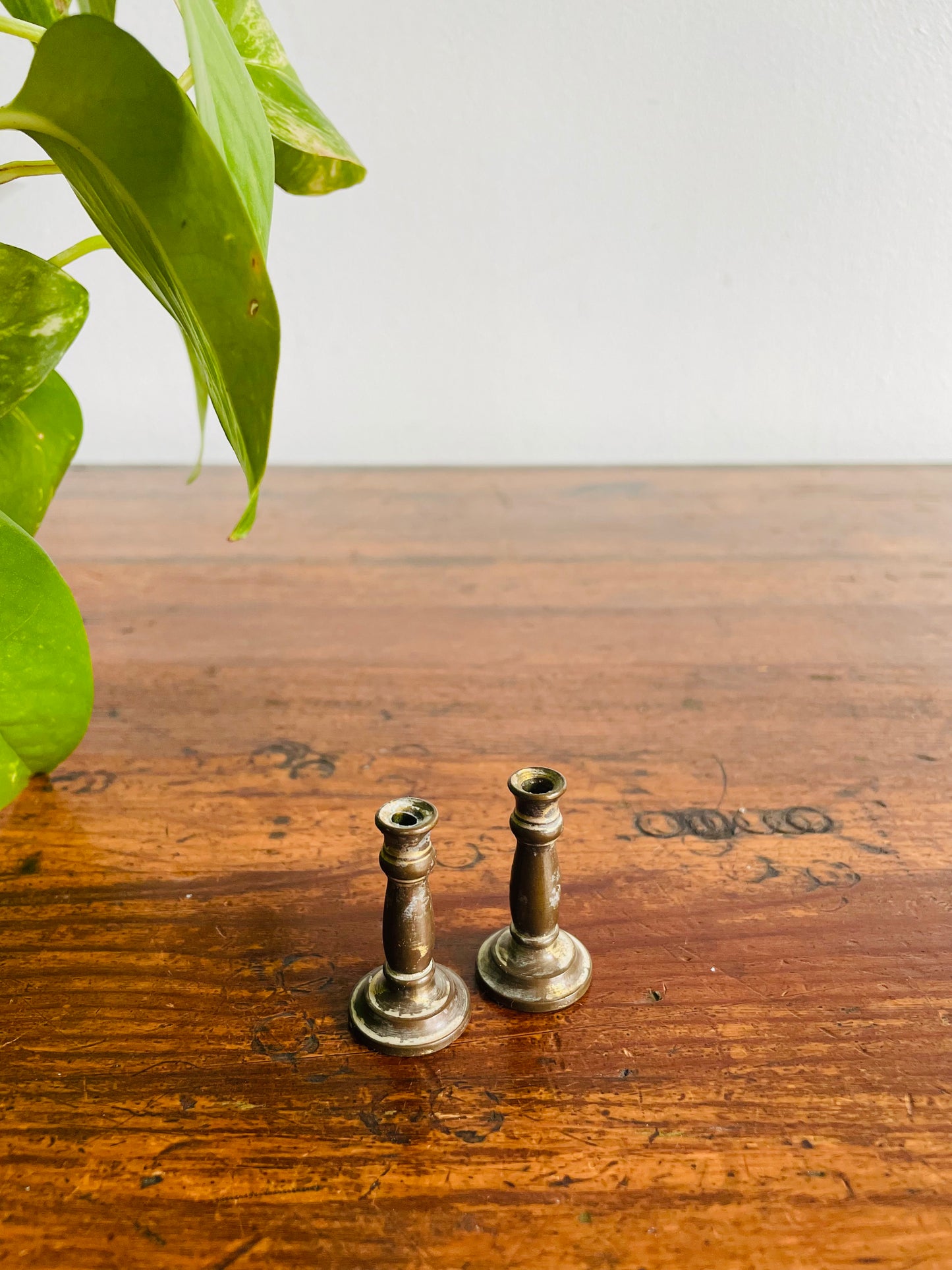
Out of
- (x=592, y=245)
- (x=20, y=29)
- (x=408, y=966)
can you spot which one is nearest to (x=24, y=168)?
(x=20, y=29)

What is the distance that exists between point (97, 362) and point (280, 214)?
0.96 feet

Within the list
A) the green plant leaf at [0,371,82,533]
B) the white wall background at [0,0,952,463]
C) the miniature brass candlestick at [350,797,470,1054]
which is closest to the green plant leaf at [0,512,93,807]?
the green plant leaf at [0,371,82,533]

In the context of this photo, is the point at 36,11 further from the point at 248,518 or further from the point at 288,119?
the point at 248,518

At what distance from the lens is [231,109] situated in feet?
0.84

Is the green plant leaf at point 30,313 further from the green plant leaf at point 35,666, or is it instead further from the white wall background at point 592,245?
the white wall background at point 592,245

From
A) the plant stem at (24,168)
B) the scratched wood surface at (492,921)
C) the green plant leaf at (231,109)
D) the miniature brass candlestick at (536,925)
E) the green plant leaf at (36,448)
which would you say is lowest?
the scratched wood surface at (492,921)

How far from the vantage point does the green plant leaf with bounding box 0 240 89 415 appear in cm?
36

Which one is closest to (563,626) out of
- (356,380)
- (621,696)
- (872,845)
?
(621,696)

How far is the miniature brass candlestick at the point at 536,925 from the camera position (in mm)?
381

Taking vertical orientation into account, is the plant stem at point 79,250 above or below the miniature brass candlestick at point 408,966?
above

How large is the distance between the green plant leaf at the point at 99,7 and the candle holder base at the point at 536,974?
372mm

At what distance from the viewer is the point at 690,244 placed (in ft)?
3.72

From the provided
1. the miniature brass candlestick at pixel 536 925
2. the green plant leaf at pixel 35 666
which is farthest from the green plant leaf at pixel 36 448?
the miniature brass candlestick at pixel 536 925

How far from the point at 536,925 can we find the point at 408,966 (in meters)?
0.06
